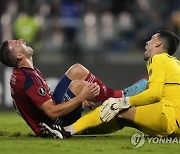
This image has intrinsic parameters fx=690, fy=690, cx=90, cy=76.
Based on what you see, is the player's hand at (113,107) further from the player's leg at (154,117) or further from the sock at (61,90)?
the sock at (61,90)

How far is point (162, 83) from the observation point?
8.37m

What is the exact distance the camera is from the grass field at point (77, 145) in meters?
7.78

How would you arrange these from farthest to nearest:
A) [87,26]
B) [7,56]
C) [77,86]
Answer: [87,26], [7,56], [77,86]

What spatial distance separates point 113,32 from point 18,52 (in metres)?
10.8

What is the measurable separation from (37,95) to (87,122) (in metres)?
0.73

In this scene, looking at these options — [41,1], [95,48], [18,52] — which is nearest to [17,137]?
[18,52]

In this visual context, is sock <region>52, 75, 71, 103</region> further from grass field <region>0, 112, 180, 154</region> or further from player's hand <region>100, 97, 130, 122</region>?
player's hand <region>100, 97, 130, 122</region>

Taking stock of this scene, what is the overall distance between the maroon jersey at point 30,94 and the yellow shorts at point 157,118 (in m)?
1.23

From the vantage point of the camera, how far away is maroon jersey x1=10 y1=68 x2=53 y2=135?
8.88m

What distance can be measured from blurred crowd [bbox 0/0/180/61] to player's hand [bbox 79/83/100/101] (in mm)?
10105

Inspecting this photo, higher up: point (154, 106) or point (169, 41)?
point (169, 41)

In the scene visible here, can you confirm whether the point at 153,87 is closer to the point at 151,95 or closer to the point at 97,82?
the point at 151,95

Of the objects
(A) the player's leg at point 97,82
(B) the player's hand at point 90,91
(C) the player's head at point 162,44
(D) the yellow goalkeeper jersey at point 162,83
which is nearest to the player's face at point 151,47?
(C) the player's head at point 162,44

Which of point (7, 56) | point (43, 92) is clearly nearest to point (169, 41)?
point (43, 92)
